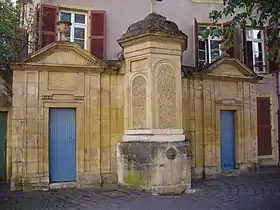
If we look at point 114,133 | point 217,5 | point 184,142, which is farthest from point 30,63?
point 217,5

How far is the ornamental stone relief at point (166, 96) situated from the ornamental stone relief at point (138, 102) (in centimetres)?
41

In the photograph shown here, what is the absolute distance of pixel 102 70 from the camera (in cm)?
1112

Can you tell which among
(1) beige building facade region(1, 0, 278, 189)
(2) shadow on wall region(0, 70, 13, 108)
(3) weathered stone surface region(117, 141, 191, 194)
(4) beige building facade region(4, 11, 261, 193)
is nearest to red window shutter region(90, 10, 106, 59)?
(1) beige building facade region(1, 0, 278, 189)

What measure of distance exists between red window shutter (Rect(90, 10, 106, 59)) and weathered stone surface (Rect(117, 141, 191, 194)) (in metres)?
5.23

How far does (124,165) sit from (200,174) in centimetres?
339

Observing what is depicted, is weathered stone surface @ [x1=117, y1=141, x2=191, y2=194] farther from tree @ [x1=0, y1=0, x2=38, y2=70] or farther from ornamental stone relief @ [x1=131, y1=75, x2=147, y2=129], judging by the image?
tree @ [x1=0, y1=0, x2=38, y2=70]

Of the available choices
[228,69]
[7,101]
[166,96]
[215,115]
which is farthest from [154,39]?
[228,69]

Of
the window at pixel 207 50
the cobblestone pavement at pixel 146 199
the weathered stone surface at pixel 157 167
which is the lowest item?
the cobblestone pavement at pixel 146 199

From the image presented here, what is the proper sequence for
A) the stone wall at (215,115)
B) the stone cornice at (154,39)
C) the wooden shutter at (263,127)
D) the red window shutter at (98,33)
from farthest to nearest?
the wooden shutter at (263,127), the red window shutter at (98,33), the stone wall at (215,115), the stone cornice at (154,39)

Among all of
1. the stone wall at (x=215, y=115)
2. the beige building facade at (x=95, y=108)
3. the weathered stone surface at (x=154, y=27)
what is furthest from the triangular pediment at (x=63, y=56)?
the stone wall at (x=215, y=115)

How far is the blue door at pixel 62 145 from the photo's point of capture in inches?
419

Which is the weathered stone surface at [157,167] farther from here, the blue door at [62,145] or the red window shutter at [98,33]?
the red window shutter at [98,33]

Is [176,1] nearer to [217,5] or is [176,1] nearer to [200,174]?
[217,5]

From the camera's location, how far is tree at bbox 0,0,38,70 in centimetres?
1165
